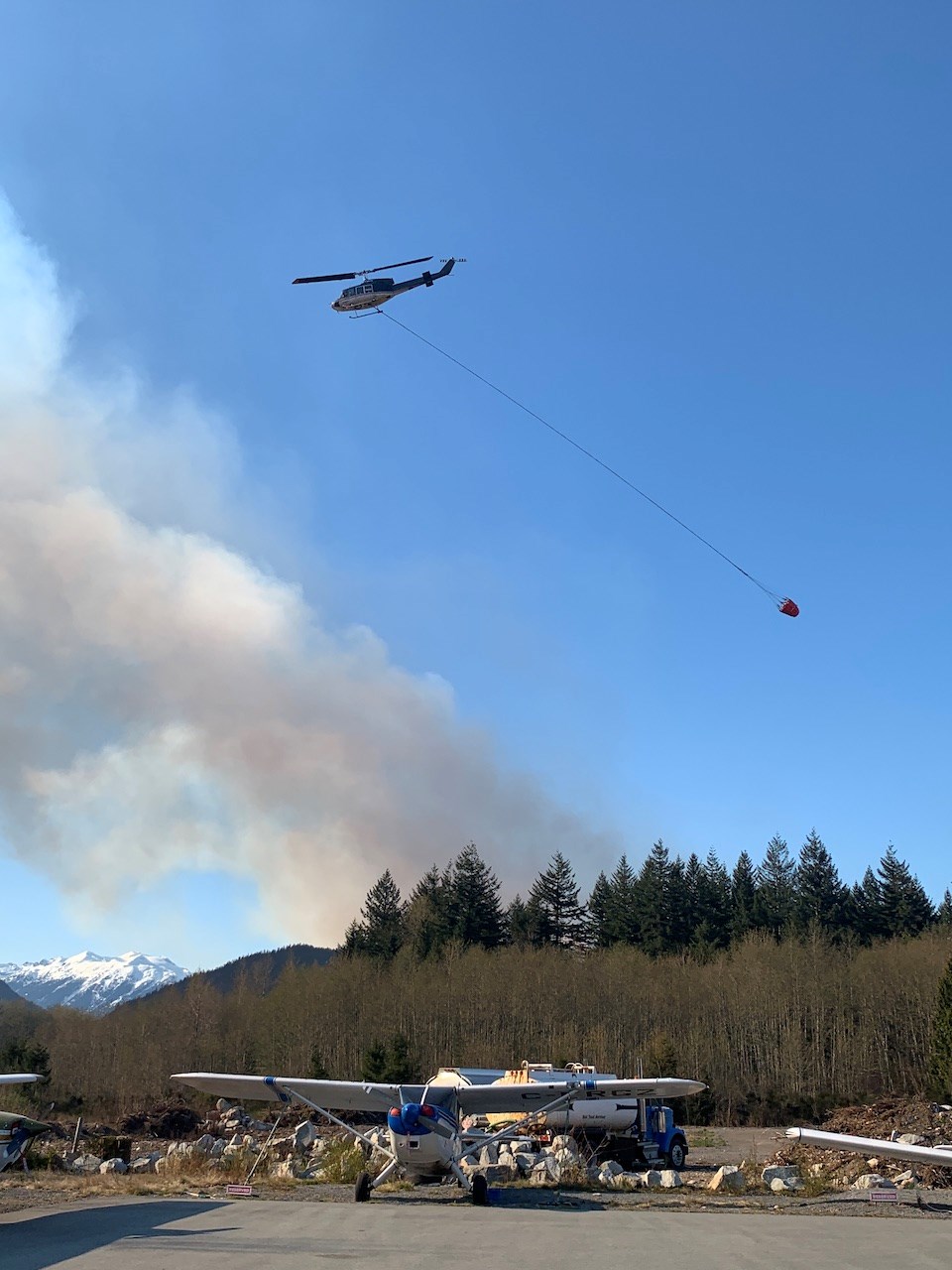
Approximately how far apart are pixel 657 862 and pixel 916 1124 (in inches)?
1981

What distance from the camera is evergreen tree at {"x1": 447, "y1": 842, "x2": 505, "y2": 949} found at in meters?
80.6

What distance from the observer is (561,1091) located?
72.8ft

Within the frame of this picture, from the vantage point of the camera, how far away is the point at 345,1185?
22.0 metres

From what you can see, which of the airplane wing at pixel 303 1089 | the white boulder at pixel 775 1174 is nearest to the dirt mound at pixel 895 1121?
the white boulder at pixel 775 1174

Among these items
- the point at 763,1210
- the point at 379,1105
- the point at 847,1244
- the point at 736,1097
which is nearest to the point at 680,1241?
the point at 847,1244

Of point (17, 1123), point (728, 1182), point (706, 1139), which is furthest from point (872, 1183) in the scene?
point (706, 1139)

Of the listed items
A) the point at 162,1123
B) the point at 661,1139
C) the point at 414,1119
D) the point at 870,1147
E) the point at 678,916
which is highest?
the point at 678,916

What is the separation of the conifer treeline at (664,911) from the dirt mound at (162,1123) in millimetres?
34165

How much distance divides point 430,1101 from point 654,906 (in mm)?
60163

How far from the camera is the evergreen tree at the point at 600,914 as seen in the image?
7956 centimetres

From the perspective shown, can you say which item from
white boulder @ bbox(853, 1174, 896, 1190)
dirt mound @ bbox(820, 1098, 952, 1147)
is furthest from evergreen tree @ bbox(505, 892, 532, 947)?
white boulder @ bbox(853, 1174, 896, 1190)

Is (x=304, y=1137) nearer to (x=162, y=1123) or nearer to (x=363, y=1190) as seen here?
(x=162, y=1123)

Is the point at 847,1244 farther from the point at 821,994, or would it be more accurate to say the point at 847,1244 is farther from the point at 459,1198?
the point at 821,994

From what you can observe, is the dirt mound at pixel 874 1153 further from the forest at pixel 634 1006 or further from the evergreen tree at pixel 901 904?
the evergreen tree at pixel 901 904
